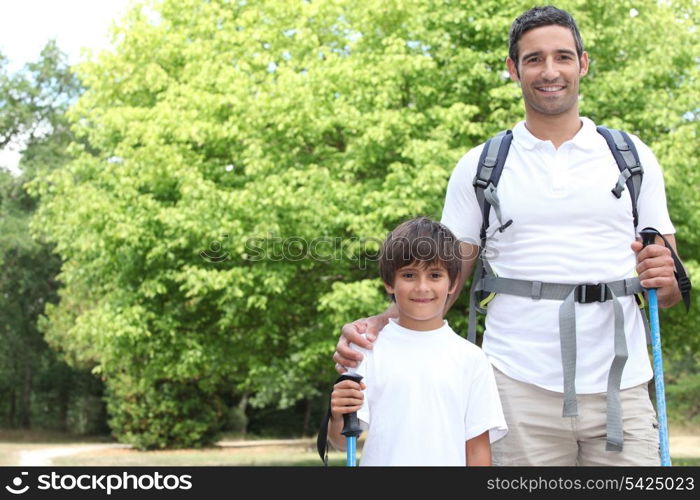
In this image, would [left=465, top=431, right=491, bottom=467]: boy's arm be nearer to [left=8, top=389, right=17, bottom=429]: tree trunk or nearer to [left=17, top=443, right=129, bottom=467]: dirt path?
[left=17, top=443, right=129, bottom=467]: dirt path

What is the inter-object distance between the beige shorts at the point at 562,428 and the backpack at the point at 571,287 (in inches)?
3.0

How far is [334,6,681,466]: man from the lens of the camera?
3.53 meters

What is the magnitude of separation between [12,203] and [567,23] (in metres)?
37.4

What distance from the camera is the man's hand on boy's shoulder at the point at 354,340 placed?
10.7 ft

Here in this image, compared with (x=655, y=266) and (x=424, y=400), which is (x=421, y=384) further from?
(x=655, y=266)

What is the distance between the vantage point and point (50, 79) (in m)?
40.1

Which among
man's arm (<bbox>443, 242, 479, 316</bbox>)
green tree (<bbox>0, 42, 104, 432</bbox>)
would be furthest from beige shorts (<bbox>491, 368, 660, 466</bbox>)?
green tree (<bbox>0, 42, 104, 432</bbox>)

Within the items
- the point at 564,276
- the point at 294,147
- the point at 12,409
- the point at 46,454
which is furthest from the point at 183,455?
the point at 564,276

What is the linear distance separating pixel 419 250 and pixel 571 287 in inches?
25.1

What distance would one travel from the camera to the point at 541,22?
3736 millimetres

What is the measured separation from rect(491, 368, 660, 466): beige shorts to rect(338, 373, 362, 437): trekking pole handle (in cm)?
75
